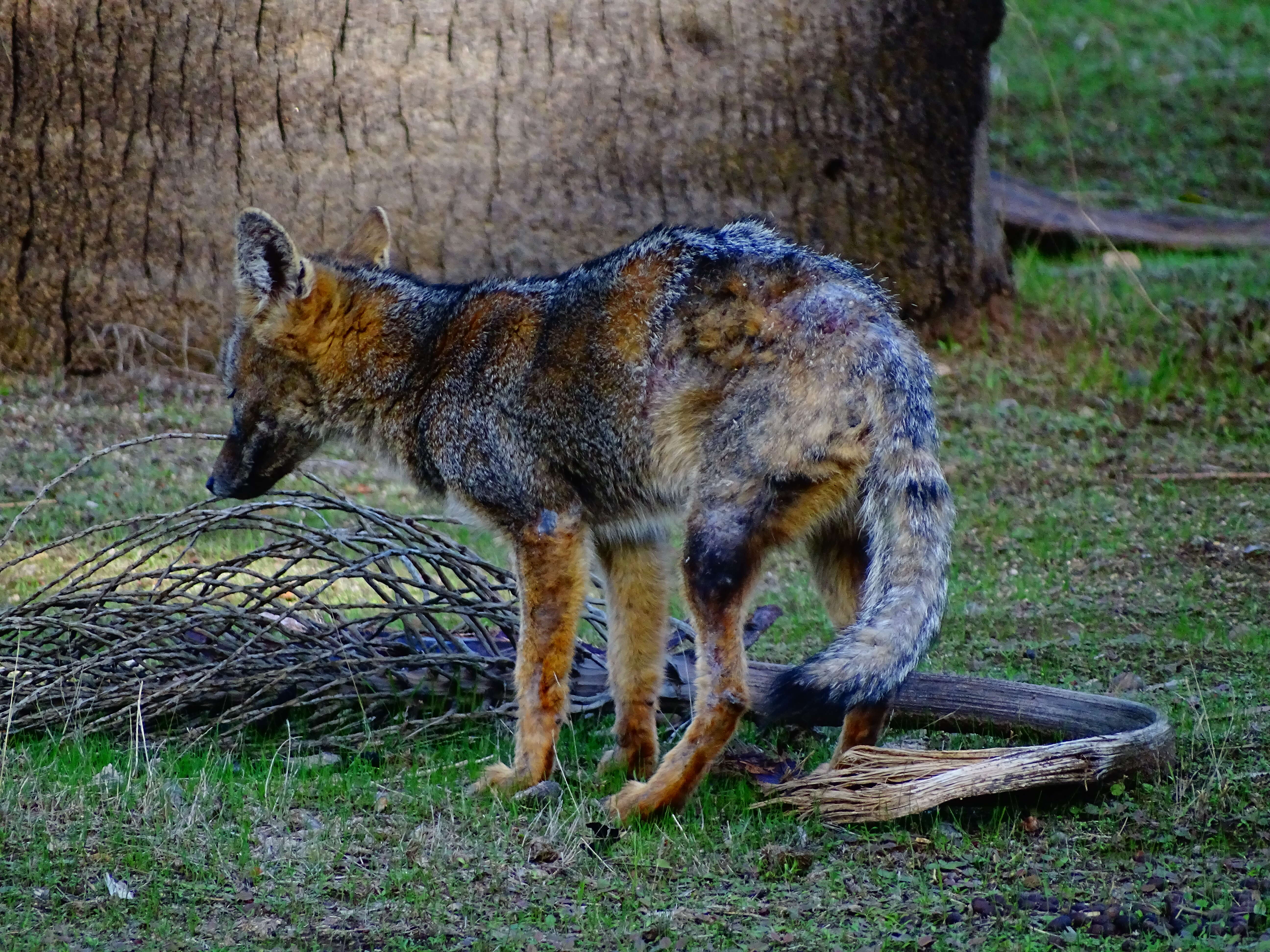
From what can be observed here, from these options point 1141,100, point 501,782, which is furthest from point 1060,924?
point 1141,100

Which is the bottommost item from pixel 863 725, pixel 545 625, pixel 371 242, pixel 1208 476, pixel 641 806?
pixel 1208 476

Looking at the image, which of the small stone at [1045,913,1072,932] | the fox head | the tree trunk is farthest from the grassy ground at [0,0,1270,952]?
the fox head

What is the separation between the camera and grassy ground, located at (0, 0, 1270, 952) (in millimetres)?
4242

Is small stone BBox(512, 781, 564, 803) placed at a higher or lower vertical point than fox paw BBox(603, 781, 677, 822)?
lower

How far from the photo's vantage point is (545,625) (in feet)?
17.9

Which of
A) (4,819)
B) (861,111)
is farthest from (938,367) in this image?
(4,819)

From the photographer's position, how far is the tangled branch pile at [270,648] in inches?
225

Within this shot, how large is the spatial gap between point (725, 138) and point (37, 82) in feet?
13.4

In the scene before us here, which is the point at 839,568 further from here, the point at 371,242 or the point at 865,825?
the point at 371,242

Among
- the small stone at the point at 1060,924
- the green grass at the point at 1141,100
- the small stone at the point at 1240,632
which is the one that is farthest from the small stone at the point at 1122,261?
the small stone at the point at 1060,924

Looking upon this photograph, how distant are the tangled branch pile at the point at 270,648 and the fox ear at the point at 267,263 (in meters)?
0.78

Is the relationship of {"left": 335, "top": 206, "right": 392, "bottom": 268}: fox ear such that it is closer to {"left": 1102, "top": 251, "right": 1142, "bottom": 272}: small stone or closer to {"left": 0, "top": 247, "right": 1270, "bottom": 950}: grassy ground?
{"left": 0, "top": 247, "right": 1270, "bottom": 950}: grassy ground

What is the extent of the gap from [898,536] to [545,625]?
1.27 metres

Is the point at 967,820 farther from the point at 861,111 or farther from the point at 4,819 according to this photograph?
the point at 861,111
